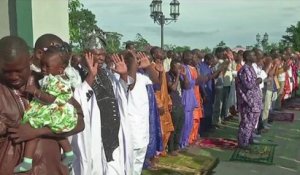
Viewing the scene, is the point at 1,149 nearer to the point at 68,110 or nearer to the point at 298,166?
the point at 68,110

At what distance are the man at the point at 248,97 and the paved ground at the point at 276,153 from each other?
458mm

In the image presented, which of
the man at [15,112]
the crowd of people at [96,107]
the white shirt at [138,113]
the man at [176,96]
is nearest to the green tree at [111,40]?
the crowd of people at [96,107]

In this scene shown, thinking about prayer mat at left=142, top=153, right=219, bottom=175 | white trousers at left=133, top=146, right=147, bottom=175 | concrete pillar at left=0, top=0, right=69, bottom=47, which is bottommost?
prayer mat at left=142, top=153, right=219, bottom=175

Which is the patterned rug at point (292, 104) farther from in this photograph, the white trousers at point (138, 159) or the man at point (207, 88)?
the white trousers at point (138, 159)

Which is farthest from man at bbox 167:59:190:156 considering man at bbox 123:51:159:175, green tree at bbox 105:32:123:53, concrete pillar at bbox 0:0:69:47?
man at bbox 123:51:159:175

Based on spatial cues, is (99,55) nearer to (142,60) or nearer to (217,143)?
(142,60)

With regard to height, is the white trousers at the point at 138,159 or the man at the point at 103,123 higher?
the man at the point at 103,123

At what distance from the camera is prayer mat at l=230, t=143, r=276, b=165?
27.6 ft

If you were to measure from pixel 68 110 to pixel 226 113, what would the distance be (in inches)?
388

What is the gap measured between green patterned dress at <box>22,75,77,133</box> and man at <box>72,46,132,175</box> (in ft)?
3.47

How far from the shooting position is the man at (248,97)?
8.70 metres

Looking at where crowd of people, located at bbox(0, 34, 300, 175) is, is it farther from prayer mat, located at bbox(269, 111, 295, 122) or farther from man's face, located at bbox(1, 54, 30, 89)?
prayer mat, located at bbox(269, 111, 295, 122)

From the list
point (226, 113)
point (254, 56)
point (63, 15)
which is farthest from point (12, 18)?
point (226, 113)

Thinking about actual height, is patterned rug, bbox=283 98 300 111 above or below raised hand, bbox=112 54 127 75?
below
